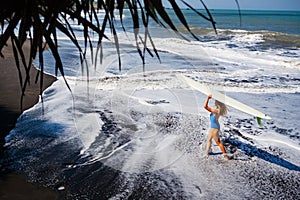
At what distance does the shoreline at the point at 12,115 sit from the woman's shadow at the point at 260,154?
2.54 m

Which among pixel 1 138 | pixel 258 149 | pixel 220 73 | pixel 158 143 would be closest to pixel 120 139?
pixel 158 143

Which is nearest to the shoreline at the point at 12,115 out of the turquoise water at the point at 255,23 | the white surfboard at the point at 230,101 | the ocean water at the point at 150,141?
the ocean water at the point at 150,141

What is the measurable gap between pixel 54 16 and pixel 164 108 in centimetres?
511

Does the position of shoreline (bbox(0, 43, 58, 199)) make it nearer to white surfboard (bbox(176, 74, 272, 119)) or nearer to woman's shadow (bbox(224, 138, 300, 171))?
woman's shadow (bbox(224, 138, 300, 171))

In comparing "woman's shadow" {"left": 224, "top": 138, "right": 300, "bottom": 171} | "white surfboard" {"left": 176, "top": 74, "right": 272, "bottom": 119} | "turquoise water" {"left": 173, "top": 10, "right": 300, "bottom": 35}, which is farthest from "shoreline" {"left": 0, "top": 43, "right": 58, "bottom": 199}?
"turquoise water" {"left": 173, "top": 10, "right": 300, "bottom": 35}

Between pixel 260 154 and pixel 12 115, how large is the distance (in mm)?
3796

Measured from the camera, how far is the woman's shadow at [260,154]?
4090 millimetres

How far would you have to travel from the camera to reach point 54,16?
3.64 feet

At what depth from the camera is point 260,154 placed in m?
4.37

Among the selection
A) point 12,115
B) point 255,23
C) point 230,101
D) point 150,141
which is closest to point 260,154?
point 150,141

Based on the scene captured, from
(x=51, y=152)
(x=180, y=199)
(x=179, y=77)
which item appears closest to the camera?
(x=180, y=199)

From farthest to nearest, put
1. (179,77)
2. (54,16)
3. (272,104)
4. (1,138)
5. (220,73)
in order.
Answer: (220,73)
(179,77)
(272,104)
(1,138)
(54,16)

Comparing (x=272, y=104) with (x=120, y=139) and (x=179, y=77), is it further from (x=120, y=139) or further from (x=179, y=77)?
(x=120, y=139)

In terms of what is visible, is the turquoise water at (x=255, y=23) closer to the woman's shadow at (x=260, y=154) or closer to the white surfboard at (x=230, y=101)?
the white surfboard at (x=230, y=101)
